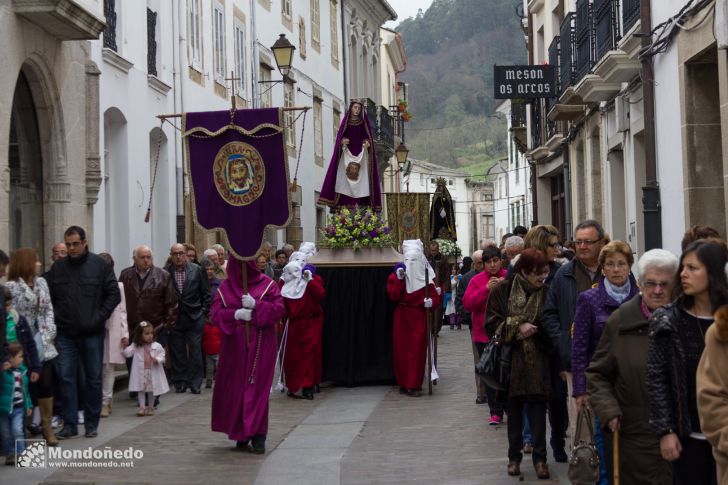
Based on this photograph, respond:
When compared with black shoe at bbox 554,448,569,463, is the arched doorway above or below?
above

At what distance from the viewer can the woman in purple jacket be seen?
6.99 meters

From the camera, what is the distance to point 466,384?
1537cm

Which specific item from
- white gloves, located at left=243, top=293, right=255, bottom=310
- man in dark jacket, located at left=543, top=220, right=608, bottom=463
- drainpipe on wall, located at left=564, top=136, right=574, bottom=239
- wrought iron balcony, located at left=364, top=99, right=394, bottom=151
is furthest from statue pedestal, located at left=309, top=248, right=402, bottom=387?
wrought iron balcony, located at left=364, top=99, right=394, bottom=151

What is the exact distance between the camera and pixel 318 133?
34.8 meters

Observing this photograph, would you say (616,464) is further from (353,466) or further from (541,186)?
(541,186)

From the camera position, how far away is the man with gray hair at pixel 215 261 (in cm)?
1580

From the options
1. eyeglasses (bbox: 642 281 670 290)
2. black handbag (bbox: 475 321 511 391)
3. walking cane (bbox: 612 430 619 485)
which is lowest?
walking cane (bbox: 612 430 619 485)

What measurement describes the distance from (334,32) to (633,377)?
3221 centimetres

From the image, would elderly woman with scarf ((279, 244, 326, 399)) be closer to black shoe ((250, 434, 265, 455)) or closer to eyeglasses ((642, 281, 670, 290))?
black shoe ((250, 434, 265, 455))

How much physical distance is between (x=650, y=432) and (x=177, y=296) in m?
9.50

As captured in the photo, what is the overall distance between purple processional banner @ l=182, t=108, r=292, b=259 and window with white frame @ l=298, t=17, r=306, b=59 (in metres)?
21.0

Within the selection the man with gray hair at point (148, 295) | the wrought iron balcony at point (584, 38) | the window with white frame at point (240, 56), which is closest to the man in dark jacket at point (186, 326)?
the man with gray hair at point (148, 295)

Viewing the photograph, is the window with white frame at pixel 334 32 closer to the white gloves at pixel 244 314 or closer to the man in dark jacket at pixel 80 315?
the man in dark jacket at pixel 80 315

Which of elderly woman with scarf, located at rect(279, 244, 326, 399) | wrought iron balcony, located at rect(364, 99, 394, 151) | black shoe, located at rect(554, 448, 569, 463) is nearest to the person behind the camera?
black shoe, located at rect(554, 448, 569, 463)
